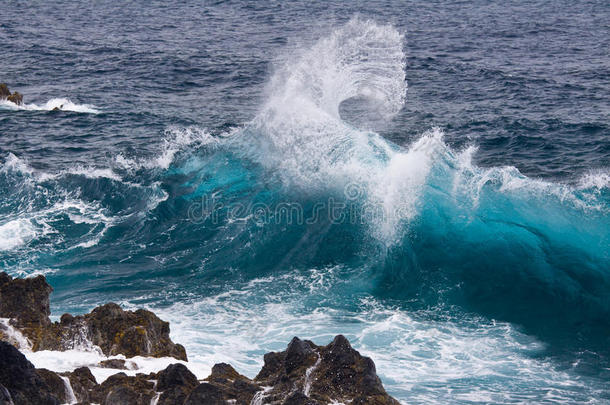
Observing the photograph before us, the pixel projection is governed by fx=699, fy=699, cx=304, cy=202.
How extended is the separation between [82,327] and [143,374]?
2.60m

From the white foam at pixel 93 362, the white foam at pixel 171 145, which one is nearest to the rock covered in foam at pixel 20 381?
the white foam at pixel 93 362

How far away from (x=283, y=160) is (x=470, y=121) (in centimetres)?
923

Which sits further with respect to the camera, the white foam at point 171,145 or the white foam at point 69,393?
the white foam at point 171,145

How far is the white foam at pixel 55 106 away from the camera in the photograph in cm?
3036

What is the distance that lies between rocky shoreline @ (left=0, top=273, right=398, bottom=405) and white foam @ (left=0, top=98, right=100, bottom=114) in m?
18.9

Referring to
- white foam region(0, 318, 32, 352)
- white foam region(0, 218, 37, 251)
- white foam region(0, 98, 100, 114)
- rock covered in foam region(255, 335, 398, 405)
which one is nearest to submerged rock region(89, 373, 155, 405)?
rock covered in foam region(255, 335, 398, 405)

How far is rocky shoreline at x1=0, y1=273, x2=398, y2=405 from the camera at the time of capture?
29.8ft

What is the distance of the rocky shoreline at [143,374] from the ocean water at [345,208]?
1.88 meters

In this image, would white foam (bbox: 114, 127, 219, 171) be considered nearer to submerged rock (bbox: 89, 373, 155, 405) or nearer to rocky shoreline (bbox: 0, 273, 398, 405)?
rocky shoreline (bbox: 0, 273, 398, 405)

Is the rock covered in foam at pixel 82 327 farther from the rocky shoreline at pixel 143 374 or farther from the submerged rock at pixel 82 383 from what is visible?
the submerged rock at pixel 82 383

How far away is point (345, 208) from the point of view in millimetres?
20250

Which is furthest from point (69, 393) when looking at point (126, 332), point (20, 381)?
point (126, 332)

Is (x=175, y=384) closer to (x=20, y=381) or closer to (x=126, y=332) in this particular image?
(x=20, y=381)

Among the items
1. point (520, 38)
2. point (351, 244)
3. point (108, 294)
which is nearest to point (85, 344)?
point (108, 294)
